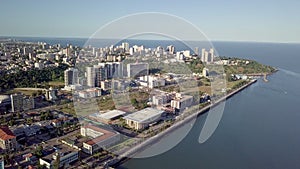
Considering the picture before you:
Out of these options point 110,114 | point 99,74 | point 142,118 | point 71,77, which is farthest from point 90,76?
point 142,118

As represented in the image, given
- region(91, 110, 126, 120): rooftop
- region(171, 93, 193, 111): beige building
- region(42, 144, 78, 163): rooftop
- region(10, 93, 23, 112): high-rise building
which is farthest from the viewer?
region(171, 93, 193, 111): beige building

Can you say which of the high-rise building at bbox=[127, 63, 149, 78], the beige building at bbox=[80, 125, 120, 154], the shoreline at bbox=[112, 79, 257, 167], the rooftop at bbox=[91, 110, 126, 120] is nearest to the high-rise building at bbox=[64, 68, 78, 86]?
the high-rise building at bbox=[127, 63, 149, 78]

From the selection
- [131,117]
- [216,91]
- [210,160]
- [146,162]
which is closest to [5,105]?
[131,117]

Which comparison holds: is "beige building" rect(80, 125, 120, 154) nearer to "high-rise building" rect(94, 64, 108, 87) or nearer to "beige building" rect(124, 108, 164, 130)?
"beige building" rect(124, 108, 164, 130)

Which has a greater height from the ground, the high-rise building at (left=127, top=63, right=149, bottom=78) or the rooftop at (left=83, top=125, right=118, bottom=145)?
the high-rise building at (left=127, top=63, right=149, bottom=78)

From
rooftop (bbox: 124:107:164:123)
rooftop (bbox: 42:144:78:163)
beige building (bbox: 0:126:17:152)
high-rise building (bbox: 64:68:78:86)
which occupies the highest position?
high-rise building (bbox: 64:68:78:86)

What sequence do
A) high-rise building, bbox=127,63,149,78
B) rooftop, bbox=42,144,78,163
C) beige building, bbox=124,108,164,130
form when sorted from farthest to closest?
1. high-rise building, bbox=127,63,149,78
2. beige building, bbox=124,108,164,130
3. rooftop, bbox=42,144,78,163

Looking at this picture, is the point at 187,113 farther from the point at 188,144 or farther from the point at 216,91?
the point at 216,91

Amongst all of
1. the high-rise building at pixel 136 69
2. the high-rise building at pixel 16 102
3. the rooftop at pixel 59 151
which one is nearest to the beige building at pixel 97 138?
the rooftop at pixel 59 151
